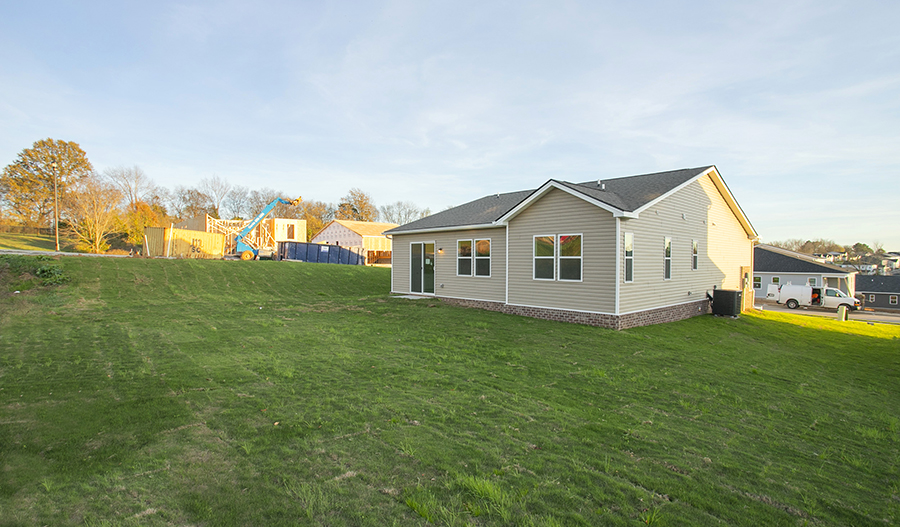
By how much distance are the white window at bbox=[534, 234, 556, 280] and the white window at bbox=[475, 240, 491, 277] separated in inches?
82.1

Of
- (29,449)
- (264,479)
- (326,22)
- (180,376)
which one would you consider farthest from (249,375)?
(326,22)

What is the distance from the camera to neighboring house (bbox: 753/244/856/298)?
35844mm

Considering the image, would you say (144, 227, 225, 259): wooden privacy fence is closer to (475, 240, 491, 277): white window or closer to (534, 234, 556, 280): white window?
(475, 240, 491, 277): white window

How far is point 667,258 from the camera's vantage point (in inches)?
518

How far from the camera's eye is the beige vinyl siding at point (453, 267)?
14.0 metres

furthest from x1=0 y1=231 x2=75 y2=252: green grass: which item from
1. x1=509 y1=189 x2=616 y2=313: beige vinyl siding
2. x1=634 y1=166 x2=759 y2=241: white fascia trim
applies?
x1=634 y1=166 x2=759 y2=241: white fascia trim

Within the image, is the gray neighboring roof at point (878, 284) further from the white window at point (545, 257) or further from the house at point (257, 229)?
the house at point (257, 229)

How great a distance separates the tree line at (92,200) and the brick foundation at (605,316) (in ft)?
106

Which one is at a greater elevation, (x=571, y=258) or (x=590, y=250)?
(x=590, y=250)

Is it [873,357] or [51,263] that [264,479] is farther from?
[51,263]

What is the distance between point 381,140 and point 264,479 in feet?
79.3

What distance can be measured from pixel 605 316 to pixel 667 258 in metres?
3.73

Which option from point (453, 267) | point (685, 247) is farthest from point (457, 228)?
point (685, 247)

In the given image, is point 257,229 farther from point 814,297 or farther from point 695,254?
point 814,297
